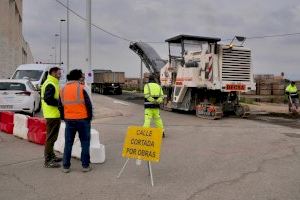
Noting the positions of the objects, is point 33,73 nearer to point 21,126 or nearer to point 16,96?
point 16,96

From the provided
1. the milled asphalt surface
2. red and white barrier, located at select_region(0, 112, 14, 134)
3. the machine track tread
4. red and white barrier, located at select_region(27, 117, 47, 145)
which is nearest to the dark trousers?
the milled asphalt surface

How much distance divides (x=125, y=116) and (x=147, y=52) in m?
9.10

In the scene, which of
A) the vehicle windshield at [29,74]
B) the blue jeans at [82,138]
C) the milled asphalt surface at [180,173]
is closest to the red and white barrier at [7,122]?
the milled asphalt surface at [180,173]

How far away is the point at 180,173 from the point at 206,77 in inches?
428

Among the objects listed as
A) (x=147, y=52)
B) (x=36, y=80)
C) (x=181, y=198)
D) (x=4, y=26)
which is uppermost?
(x=4, y=26)

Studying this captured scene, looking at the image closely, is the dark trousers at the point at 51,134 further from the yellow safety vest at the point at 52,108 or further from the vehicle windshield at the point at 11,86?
the vehicle windshield at the point at 11,86

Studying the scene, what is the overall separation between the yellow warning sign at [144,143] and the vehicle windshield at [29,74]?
15.0 metres

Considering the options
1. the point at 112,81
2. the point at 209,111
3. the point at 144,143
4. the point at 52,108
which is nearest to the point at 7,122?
the point at 52,108

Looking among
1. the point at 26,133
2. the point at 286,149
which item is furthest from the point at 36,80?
the point at 286,149

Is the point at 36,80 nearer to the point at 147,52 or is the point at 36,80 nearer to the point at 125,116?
Answer: the point at 125,116

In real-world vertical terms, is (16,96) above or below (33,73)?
below

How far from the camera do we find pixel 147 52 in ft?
90.5

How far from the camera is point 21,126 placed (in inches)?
484

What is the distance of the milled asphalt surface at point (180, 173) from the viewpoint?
6.70m
